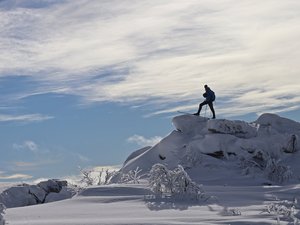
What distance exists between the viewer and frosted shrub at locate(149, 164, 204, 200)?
44.3 feet

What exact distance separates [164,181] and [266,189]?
422cm

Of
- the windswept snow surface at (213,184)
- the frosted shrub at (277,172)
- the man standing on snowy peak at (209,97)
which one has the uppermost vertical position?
the man standing on snowy peak at (209,97)

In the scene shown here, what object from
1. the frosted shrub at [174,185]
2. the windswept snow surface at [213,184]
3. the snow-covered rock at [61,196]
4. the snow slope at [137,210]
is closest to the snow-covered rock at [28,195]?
the snow-covered rock at [61,196]

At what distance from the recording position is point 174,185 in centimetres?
1366

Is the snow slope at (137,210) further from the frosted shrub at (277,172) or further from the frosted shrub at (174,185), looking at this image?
the frosted shrub at (277,172)

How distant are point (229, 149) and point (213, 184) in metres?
3.76

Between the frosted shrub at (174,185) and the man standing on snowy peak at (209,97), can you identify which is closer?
the frosted shrub at (174,185)

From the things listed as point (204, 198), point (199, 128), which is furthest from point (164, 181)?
point (199, 128)

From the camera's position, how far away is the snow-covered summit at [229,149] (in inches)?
852

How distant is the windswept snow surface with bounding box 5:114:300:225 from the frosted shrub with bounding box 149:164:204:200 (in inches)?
14.3

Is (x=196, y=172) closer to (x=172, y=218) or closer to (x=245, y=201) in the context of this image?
(x=245, y=201)

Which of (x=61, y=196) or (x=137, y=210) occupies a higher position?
(x=137, y=210)

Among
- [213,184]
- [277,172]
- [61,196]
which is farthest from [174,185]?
[277,172]

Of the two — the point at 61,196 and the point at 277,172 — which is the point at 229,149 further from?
the point at 61,196
